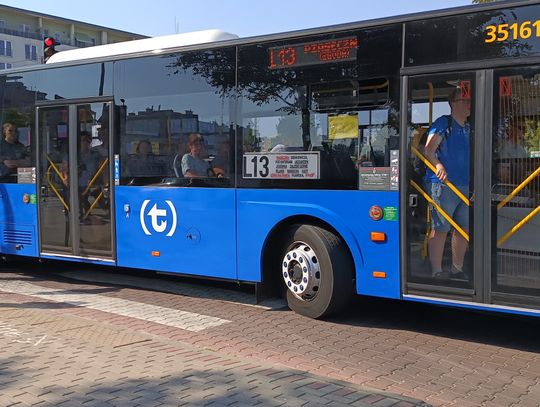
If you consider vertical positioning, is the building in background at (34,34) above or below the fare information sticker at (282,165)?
above

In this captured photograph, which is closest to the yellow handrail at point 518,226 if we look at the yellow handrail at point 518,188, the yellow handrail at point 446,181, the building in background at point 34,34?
the yellow handrail at point 518,188

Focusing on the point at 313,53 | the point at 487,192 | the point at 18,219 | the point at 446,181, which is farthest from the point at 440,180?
the point at 18,219

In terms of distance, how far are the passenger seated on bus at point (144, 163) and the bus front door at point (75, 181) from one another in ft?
1.56

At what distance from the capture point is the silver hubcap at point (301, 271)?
6578 mm

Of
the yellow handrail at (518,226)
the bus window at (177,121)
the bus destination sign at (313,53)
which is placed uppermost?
the bus destination sign at (313,53)

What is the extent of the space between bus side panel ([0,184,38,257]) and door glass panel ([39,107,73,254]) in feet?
0.72

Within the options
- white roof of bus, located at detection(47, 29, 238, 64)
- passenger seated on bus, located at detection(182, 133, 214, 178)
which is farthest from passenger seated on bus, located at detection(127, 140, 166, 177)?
white roof of bus, located at detection(47, 29, 238, 64)

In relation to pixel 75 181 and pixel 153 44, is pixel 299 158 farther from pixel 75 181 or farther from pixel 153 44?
pixel 75 181

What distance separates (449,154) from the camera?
5.73m

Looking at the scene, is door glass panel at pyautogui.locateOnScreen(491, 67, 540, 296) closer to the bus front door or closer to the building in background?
the bus front door

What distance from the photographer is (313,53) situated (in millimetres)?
6516

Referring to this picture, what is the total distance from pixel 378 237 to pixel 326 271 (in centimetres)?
74

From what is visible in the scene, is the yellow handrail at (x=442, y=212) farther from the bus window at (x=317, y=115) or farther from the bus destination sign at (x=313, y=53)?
the bus destination sign at (x=313, y=53)

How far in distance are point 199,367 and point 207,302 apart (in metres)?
2.75
